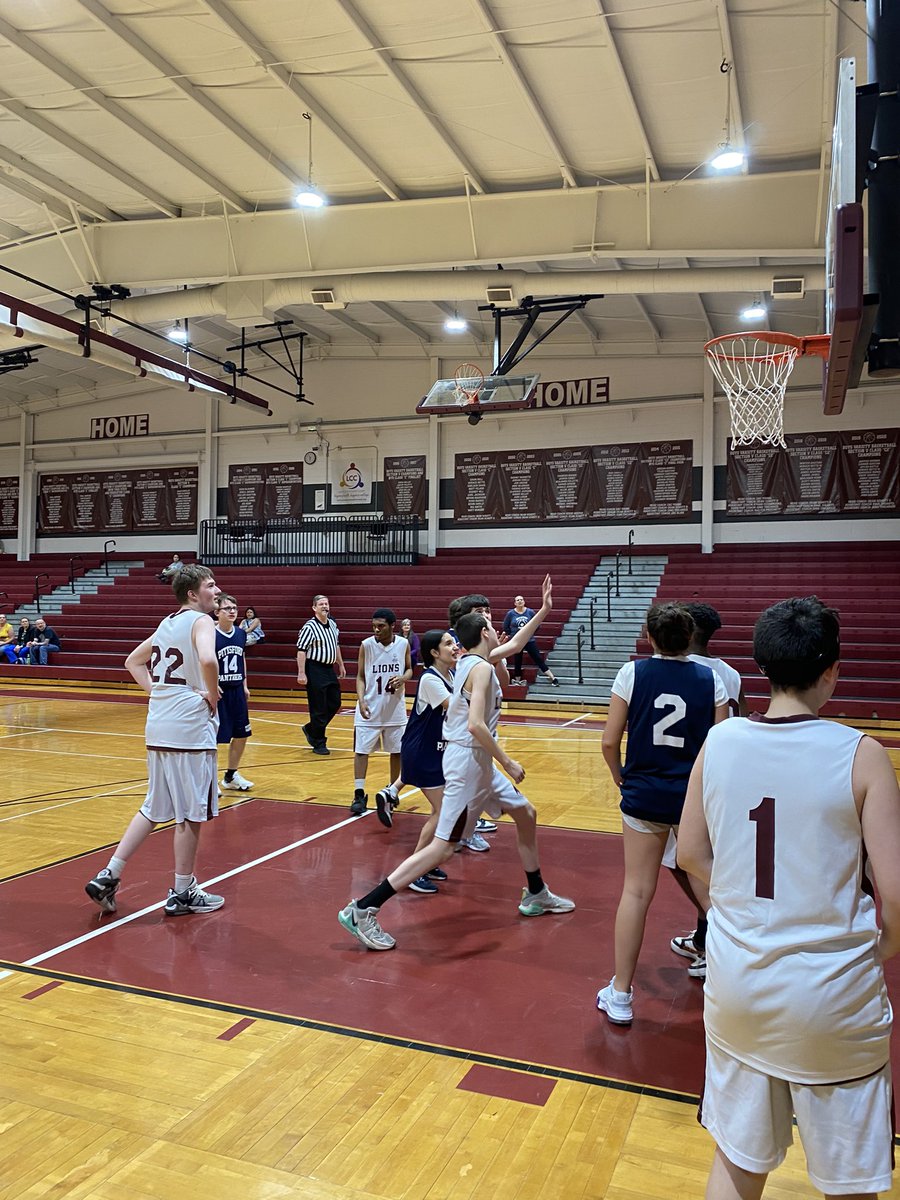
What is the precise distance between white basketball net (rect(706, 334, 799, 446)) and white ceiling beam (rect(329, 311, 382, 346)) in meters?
7.94

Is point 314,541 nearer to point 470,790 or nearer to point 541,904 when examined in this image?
point 541,904

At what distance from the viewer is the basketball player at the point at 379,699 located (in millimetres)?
7129

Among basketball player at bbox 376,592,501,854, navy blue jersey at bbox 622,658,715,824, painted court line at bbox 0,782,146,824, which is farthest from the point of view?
painted court line at bbox 0,782,146,824

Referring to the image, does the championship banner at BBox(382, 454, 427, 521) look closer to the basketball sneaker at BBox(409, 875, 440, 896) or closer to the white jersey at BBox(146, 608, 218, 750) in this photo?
the basketball sneaker at BBox(409, 875, 440, 896)

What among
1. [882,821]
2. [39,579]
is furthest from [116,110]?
[39,579]

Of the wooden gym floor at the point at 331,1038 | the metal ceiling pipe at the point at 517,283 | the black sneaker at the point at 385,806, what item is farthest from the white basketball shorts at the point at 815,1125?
the metal ceiling pipe at the point at 517,283

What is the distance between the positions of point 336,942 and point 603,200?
9588 millimetres

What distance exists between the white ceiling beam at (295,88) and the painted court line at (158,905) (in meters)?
7.46

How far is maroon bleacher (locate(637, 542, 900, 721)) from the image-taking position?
13.4 metres

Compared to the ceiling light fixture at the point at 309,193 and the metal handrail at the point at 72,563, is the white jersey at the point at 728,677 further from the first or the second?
the metal handrail at the point at 72,563

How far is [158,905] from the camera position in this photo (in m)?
4.83

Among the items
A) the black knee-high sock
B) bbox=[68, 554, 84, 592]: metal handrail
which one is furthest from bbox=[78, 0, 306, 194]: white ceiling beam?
bbox=[68, 554, 84, 592]: metal handrail

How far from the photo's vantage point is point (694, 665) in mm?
3430

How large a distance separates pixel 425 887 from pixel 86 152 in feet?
33.5
